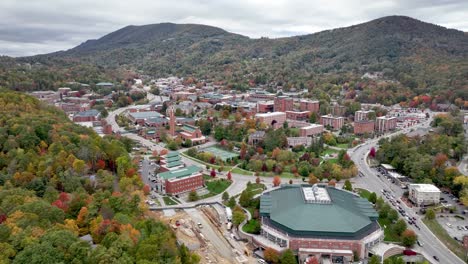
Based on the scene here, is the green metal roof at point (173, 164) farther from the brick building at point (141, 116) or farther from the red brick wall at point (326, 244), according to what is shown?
the brick building at point (141, 116)

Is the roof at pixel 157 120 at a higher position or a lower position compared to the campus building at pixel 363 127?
higher

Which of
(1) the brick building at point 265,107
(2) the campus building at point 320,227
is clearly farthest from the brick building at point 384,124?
(2) the campus building at point 320,227

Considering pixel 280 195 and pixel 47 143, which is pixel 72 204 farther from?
pixel 280 195

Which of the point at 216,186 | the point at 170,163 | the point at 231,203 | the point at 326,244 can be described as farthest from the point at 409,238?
the point at 170,163

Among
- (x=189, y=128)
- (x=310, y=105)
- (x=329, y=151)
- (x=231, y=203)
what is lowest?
(x=231, y=203)

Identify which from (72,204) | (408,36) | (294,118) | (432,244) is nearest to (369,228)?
(432,244)

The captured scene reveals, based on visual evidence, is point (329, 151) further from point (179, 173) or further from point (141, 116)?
point (141, 116)

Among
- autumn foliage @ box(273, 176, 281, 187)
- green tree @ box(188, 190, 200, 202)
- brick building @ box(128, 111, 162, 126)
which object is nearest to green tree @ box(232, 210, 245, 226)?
green tree @ box(188, 190, 200, 202)

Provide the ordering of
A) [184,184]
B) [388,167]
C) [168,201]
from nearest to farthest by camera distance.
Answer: [168,201]
[184,184]
[388,167]
